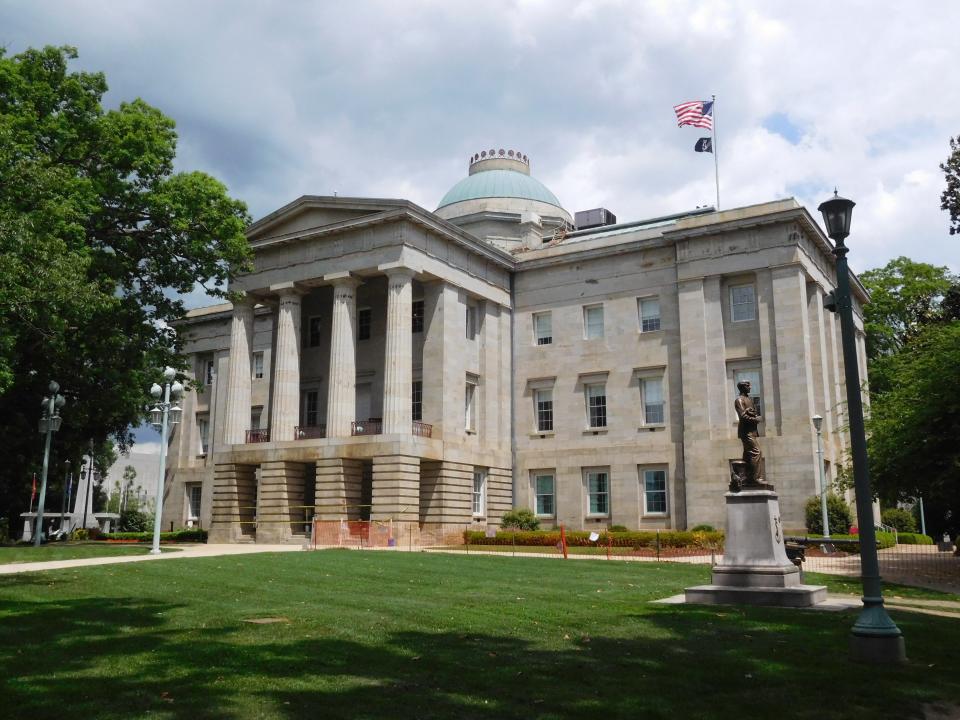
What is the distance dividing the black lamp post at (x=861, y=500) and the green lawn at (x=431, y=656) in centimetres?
36

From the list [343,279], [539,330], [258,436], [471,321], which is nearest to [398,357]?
[343,279]

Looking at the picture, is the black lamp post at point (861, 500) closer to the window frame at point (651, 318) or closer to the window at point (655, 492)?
the window at point (655, 492)

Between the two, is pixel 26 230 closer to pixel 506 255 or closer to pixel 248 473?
pixel 248 473

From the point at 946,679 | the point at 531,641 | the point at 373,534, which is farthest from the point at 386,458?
the point at 946,679

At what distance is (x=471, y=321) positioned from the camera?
155 ft

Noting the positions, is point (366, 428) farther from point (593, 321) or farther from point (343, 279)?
point (593, 321)

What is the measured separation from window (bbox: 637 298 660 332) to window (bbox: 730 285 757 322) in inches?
152

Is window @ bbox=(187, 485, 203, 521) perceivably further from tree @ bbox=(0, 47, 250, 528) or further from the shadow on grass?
Answer: the shadow on grass

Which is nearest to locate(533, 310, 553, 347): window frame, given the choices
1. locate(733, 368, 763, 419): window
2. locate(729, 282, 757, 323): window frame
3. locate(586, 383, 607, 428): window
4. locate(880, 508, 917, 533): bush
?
locate(586, 383, 607, 428): window

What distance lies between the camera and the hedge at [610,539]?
34281mm

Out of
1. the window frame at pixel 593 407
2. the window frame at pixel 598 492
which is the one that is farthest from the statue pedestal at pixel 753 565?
the window frame at pixel 593 407

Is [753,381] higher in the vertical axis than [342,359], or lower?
lower

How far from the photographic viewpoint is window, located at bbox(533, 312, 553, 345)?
4794cm

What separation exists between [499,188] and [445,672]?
52.6 m
